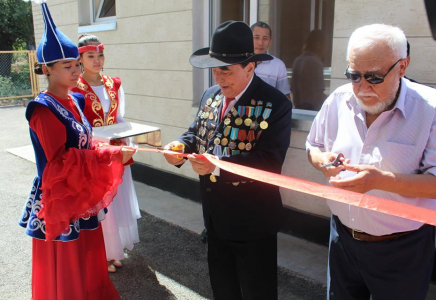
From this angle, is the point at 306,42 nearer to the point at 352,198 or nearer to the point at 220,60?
the point at 220,60

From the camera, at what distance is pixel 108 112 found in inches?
148

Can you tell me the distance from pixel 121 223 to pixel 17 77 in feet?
53.1

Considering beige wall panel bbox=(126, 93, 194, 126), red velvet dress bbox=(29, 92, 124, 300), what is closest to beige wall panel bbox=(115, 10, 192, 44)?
beige wall panel bbox=(126, 93, 194, 126)

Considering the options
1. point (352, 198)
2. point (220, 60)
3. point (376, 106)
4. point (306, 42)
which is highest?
point (306, 42)

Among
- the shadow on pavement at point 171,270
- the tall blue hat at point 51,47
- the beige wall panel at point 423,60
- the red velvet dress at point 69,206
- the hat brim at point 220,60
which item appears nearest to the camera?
the hat brim at point 220,60

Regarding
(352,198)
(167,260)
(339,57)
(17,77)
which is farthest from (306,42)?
(17,77)

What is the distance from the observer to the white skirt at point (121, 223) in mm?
3717

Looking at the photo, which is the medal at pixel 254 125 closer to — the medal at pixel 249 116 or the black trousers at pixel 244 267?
the medal at pixel 249 116

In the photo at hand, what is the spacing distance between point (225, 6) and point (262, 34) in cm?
155

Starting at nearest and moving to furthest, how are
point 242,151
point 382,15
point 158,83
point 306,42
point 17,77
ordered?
1. point 242,151
2. point 382,15
3. point 306,42
4. point 158,83
5. point 17,77

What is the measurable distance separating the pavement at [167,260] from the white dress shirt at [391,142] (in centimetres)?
167

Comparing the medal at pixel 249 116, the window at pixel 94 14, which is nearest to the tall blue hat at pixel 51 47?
the medal at pixel 249 116

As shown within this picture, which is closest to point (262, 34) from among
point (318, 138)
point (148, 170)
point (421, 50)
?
point (421, 50)

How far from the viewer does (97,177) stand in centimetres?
Result: 274
